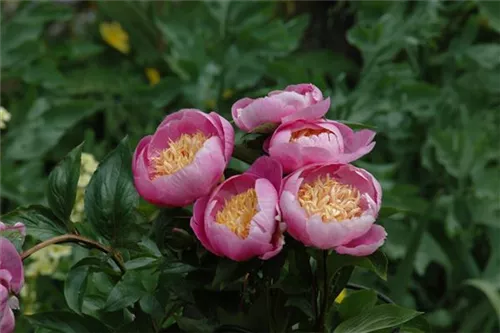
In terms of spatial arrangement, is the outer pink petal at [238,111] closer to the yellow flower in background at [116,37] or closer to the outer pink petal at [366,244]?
the outer pink petal at [366,244]

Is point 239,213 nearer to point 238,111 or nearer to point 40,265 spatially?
point 238,111

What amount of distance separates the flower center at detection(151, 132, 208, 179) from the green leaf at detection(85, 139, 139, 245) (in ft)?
0.19

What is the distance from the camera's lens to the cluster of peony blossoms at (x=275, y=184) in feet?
2.01

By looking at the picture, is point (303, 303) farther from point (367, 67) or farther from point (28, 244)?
point (367, 67)

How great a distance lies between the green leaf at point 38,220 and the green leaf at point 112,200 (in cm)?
2

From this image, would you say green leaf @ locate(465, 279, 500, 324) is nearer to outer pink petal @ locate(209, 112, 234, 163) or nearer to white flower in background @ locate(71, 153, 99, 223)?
white flower in background @ locate(71, 153, 99, 223)

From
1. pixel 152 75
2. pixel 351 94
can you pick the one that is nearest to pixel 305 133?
pixel 351 94

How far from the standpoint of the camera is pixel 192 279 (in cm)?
68

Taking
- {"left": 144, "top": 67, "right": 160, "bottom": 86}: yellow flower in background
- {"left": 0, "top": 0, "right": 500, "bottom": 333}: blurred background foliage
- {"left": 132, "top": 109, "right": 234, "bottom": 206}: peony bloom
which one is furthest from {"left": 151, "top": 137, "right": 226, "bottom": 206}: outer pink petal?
{"left": 144, "top": 67, "right": 160, "bottom": 86}: yellow flower in background

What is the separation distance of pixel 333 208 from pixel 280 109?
8 centimetres

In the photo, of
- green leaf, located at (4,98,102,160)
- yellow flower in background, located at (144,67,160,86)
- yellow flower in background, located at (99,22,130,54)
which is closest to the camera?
green leaf, located at (4,98,102,160)

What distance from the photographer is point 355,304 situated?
2.36ft

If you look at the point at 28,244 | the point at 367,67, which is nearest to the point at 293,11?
the point at 367,67

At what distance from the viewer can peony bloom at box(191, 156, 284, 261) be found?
61 cm
